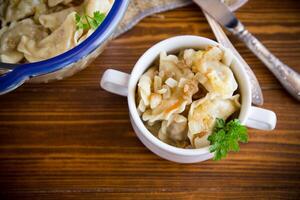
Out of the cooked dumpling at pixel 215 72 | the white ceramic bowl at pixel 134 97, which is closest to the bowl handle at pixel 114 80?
the white ceramic bowl at pixel 134 97

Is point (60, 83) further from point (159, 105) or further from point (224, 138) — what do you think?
point (224, 138)

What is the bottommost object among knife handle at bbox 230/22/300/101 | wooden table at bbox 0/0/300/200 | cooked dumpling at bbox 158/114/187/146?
wooden table at bbox 0/0/300/200

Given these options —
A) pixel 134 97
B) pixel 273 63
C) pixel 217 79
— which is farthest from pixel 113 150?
pixel 273 63

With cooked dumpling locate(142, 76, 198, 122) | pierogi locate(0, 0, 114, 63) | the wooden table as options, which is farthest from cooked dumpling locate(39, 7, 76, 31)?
cooked dumpling locate(142, 76, 198, 122)

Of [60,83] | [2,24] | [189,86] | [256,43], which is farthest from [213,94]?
[2,24]

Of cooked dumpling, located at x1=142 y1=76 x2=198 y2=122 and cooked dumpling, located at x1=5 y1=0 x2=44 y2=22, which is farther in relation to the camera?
cooked dumpling, located at x1=5 y1=0 x2=44 y2=22

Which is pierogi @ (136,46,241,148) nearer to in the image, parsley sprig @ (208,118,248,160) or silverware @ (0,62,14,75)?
parsley sprig @ (208,118,248,160)

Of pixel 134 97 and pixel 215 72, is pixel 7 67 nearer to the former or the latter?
pixel 134 97
